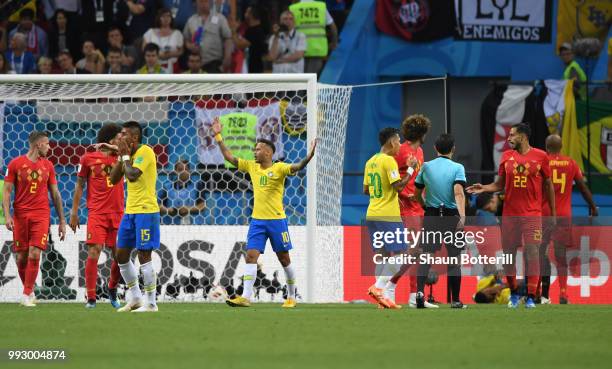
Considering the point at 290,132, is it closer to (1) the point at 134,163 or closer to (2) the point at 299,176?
(2) the point at 299,176

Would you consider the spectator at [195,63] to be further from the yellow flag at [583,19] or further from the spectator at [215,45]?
the yellow flag at [583,19]

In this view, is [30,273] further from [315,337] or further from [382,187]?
[315,337]

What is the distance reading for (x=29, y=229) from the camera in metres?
14.9

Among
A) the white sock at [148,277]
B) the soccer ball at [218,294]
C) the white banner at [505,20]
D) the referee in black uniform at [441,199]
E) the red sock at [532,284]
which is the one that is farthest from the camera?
the white banner at [505,20]

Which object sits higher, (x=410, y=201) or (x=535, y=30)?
(x=535, y=30)

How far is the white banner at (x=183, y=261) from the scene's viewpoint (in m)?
16.5

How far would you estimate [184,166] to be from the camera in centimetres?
1717

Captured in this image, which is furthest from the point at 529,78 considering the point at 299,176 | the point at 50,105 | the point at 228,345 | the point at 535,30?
the point at 228,345

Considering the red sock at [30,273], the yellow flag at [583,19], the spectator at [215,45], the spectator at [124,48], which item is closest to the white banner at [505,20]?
the yellow flag at [583,19]

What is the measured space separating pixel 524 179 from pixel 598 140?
6.03 metres

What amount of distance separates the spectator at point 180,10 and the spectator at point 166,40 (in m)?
0.88

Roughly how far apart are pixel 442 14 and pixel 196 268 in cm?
713

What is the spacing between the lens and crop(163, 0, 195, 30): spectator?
71.9ft

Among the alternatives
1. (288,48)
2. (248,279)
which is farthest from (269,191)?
(288,48)
